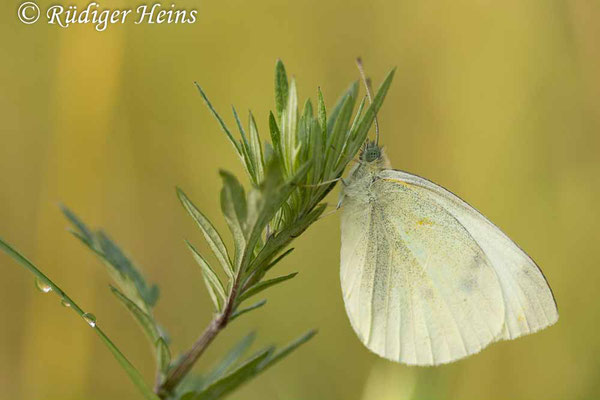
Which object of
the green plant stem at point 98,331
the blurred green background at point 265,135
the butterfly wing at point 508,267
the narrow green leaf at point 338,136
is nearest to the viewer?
the green plant stem at point 98,331

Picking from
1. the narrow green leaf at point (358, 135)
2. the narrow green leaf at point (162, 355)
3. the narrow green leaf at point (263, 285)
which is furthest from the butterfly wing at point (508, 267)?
the narrow green leaf at point (162, 355)

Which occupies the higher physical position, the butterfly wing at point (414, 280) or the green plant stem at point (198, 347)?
the green plant stem at point (198, 347)

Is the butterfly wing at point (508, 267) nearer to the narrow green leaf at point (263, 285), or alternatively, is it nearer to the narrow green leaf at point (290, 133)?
the narrow green leaf at point (290, 133)

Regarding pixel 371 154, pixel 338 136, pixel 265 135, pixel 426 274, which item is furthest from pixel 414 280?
pixel 265 135

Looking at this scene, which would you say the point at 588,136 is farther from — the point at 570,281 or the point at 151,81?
the point at 151,81

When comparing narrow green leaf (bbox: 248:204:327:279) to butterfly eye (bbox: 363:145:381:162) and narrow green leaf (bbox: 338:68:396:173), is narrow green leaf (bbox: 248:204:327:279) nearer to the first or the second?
narrow green leaf (bbox: 338:68:396:173)

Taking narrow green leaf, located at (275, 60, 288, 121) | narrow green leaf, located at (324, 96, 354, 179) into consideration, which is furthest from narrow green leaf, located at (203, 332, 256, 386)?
narrow green leaf, located at (275, 60, 288, 121)

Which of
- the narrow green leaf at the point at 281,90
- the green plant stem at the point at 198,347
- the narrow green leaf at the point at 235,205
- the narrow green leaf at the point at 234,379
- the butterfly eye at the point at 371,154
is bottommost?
the narrow green leaf at the point at 234,379
